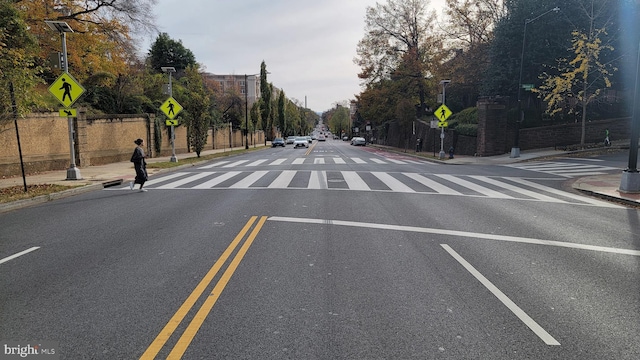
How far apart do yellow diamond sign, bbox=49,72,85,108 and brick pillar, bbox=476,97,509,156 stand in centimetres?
2654

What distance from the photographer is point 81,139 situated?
22234 mm

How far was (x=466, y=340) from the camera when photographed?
3596 millimetres

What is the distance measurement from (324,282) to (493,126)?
29.6 meters

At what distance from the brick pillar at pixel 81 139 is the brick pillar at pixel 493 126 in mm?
26903

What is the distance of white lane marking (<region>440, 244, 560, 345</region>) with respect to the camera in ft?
12.0

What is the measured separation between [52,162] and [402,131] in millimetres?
43304

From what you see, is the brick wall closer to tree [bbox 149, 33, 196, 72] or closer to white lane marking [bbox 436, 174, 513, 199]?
white lane marking [bbox 436, 174, 513, 199]

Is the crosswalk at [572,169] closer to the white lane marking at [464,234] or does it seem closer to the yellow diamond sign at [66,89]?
the white lane marking at [464,234]

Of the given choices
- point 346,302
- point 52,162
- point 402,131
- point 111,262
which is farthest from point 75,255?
point 402,131

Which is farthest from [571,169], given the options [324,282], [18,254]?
[18,254]

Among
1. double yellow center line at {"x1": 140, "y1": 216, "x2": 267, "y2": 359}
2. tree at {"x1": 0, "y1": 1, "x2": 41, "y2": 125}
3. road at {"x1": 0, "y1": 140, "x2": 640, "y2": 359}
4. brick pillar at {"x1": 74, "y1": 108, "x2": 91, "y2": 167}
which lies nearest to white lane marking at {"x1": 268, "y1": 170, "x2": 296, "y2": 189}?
road at {"x1": 0, "y1": 140, "x2": 640, "y2": 359}

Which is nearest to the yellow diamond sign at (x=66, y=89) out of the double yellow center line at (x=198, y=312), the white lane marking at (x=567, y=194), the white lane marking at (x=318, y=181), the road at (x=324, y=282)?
the road at (x=324, y=282)

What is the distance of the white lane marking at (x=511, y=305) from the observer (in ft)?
12.0

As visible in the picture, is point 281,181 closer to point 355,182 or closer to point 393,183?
point 355,182
